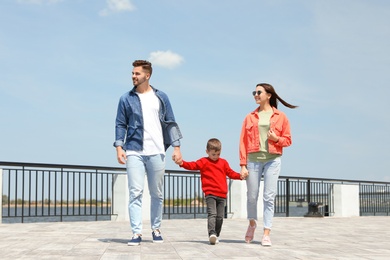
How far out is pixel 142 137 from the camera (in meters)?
6.18

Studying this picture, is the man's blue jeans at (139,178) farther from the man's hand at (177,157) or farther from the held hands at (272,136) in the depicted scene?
the held hands at (272,136)

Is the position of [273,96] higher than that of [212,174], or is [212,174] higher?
[273,96]

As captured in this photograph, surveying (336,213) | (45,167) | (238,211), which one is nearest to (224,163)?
(45,167)

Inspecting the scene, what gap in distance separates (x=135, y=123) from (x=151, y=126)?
172 mm

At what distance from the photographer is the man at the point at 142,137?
6.17 m

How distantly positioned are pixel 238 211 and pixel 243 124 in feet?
28.3

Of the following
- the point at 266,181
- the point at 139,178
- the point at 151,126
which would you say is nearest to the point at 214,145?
the point at 266,181

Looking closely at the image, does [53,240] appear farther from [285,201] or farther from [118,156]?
[285,201]

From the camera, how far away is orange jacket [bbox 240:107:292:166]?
21.1 feet

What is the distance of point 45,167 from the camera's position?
12211 mm

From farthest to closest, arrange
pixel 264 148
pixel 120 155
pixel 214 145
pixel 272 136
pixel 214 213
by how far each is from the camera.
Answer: pixel 214 145 < pixel 214 213 < pixel 264 148 < pixel 272 136 < pixel 120 155

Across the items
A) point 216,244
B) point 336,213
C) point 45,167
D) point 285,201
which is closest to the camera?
point 216,244

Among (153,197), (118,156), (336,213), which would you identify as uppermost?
(118,156)

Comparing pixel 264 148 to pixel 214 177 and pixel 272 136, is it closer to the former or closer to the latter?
pixel 272 136
